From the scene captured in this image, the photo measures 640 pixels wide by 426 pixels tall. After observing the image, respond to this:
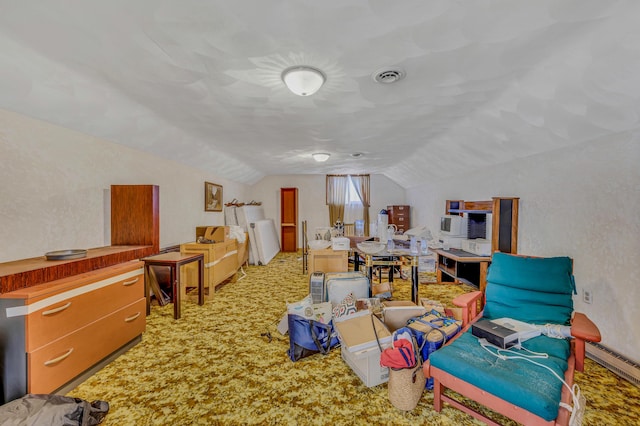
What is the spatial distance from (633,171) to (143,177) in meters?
5.34

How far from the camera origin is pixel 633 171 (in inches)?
84.6

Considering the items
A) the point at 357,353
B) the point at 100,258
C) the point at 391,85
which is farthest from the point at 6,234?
the point at 391,85

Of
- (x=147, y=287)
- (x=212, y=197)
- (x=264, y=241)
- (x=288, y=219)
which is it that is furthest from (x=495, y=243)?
(x=288, y=219)

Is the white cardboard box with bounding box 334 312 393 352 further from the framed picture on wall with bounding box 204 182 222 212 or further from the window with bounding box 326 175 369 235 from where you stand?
the window with bounding box 326 175 369 235

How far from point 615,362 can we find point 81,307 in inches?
175

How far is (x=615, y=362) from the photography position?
218 centimetres

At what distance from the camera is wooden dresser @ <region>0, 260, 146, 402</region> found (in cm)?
163

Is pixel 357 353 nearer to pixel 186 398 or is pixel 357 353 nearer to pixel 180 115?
pixel 186 398

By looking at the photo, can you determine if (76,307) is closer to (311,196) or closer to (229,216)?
(229,216)

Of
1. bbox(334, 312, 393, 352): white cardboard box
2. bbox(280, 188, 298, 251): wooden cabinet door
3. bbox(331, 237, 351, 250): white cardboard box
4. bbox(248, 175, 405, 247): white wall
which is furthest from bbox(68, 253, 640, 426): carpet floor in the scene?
bbox(248, 175, 405, 247): white wall

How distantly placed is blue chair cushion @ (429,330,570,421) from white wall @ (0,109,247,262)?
11.2ft

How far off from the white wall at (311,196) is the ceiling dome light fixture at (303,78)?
6.13 meters

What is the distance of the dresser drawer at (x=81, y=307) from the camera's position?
1.68 m

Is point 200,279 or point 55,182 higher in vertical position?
point 55,182
